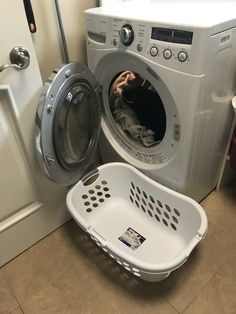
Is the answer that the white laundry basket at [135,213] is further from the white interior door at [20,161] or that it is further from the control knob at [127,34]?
the control knob at [127,34]

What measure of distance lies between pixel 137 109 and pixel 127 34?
398mm

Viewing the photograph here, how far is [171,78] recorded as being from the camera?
0.90m

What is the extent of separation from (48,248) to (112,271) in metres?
0.33

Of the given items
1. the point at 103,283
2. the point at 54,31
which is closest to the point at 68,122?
the point at 54,31

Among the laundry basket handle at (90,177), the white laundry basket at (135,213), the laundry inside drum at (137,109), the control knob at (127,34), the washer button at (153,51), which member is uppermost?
the control knob at (127,34)

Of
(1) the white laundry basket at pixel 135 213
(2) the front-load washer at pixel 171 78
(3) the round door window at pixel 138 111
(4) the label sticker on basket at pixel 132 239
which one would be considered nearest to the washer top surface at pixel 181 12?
(2) the front-load washer at pixel 171 78

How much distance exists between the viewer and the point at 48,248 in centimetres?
129

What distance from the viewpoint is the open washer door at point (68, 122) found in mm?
943

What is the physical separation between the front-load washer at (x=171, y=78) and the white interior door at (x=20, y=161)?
312 millimetres

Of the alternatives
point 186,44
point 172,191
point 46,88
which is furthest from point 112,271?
point 186,44

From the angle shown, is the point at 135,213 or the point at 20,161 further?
the point at 135,213

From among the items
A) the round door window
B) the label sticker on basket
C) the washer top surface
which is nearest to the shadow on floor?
the label sticker on basket

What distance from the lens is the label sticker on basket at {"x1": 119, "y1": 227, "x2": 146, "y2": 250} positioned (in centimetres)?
121

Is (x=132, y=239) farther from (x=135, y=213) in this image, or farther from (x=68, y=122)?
(x=68, y=122)
